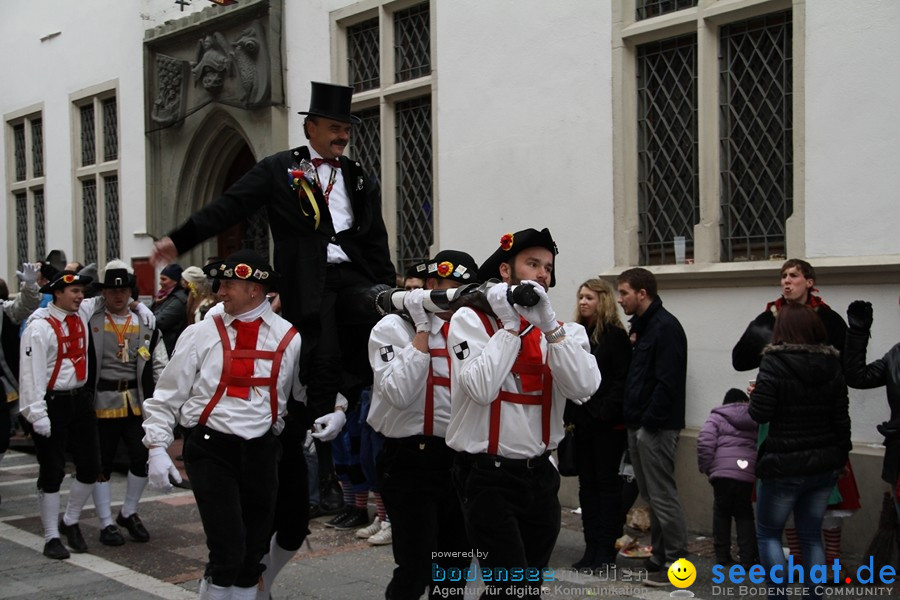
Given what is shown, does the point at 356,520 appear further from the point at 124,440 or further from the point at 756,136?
the point at 756,136

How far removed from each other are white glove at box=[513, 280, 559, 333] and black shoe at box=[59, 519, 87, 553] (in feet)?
16.8

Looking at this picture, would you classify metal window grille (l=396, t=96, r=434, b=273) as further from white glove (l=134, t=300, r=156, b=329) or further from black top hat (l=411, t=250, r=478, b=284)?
black top hat (l=411, t=250, r=478, b=284)

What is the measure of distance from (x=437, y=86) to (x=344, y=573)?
5.28 m

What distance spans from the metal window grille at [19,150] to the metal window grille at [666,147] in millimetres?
12353

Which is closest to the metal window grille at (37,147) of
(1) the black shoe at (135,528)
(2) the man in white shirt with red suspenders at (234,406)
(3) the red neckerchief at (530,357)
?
(1) the black shoe at (135,528)

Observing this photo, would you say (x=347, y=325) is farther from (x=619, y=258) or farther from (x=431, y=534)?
(x=619, y=258)

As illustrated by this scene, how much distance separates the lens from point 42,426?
7.64 metres

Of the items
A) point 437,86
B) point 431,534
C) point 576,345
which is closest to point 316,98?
point 576,345

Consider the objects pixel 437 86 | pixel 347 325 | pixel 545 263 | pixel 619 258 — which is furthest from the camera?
pixel 437 86

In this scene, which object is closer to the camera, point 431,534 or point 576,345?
point 576,345

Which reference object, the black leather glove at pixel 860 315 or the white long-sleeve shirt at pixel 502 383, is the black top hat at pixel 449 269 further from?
the black leather glove at pixel 860 315

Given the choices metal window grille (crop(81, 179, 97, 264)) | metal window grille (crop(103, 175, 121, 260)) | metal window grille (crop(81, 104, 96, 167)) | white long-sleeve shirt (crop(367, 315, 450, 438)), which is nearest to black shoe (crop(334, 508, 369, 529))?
white long-sleeve shirt (crop(367, 315, 450, 438))

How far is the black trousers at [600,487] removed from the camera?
23.2 ft

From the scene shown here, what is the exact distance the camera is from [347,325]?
16.6 feet
